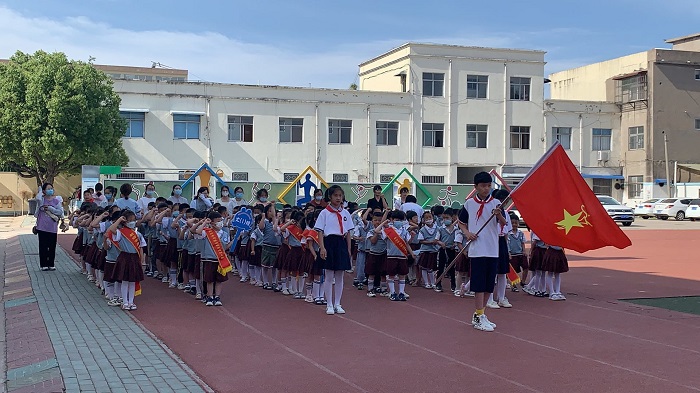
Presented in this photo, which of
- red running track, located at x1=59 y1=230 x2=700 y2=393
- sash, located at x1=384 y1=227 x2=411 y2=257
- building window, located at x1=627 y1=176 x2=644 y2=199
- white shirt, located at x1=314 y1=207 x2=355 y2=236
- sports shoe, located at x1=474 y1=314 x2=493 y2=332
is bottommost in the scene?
red running track, located at x1=59 y1=230 x2=700 y2=393

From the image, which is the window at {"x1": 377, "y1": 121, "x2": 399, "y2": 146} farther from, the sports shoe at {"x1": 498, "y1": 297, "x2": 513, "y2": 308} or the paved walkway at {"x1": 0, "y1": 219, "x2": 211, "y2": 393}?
the sports shoe at {"x1": 498, "y1": 297, "x2": 513, "y2": 308}

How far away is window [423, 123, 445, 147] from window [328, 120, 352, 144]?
15.5ft

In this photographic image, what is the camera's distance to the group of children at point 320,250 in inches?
381

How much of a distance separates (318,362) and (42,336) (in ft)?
11.7

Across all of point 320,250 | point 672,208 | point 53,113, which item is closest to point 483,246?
point 320,250

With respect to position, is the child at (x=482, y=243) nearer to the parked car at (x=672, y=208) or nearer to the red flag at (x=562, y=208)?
the red flag at (x=562, y=208)

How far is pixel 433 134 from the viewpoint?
43094 mm

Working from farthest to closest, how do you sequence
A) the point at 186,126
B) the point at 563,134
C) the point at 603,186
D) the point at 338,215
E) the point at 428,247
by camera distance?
the point at 603,186 < the point at 563,134 < the point at 186,126 < the point at 428,247 < the point at 338,215

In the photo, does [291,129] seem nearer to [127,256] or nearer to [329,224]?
[127,256]

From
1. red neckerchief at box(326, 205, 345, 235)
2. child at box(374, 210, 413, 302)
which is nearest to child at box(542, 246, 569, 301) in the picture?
child at box(374, 210, 413, 302)

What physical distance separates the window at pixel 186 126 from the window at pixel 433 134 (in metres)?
13.3

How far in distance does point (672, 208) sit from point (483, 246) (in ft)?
125

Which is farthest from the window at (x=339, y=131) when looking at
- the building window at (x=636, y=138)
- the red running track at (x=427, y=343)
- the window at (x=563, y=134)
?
the red running track at (x=427, y=343)

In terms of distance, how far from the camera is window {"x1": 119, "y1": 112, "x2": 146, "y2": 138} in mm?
37812
